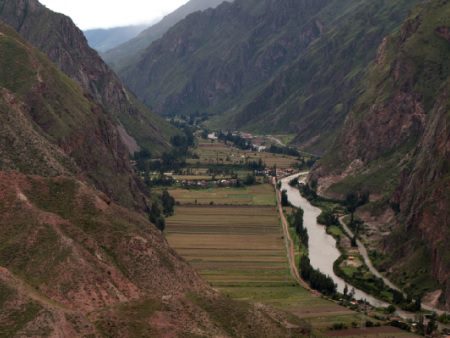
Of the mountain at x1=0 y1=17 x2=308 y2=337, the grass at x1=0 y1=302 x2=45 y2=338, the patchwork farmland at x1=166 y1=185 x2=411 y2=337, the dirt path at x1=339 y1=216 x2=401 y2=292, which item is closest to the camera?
the grass at x1=0 y1=302 x2=45 y2=338

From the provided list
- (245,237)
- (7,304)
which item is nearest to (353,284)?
(245,237)

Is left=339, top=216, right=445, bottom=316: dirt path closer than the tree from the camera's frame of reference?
No

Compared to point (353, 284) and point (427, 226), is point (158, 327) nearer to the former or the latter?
point (353, 284)

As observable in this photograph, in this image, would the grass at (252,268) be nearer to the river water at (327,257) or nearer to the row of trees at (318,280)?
the row of trees at (318,280)

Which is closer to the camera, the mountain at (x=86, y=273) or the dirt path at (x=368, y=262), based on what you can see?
the mountain at (x=86, y=273)

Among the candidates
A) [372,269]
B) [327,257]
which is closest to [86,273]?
[372,269]

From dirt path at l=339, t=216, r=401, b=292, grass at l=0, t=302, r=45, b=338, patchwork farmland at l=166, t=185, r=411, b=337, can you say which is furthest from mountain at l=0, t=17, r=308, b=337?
dirt path at l=339, t=216, r=401, b=292

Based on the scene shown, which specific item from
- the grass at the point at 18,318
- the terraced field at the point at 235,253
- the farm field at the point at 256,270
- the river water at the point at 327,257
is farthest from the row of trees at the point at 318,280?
the grass at the point at 18,318

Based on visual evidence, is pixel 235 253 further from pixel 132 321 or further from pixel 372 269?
pixel 132 321

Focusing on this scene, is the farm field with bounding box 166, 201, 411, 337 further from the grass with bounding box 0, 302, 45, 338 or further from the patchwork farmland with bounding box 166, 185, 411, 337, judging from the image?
the grass with bounding box 0, 302, 45, 338

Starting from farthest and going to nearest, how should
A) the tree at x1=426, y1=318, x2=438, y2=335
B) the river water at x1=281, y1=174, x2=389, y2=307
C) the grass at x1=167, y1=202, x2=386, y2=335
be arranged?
the river water at x1=281, y1=174, x2=389, y2=307
the grass at x1=167, y1=202, x2=386, y2=335
the tree at x1=426, y1=318, x2=438, y2=335

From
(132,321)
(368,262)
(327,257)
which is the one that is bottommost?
(368,262)
